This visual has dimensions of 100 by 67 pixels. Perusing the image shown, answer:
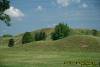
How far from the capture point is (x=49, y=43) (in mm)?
97000

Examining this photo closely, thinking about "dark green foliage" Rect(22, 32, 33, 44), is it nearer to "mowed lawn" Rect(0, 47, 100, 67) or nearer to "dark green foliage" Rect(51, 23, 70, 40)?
"dark green foliage" Rect(51, 23, 70, 40)

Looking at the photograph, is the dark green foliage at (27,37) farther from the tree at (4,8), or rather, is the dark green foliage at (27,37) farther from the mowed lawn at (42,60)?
the tree at (4,8)

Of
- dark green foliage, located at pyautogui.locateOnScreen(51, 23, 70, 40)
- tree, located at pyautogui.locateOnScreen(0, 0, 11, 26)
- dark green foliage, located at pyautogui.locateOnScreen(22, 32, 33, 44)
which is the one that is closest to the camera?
tree, located at pyautogui.locateOnScreen(0, 0, 11, 26)

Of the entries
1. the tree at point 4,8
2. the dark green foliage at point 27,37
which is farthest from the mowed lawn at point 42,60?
the dark green foliage at point 27,37

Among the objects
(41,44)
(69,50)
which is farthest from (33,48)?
(69,50)

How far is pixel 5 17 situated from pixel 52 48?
172ft

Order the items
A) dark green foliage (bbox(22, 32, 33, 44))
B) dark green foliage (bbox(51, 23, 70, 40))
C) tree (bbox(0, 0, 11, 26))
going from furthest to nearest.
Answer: dark green foliage (bbox(51, 23, 70, 40)) → dark green foliage (bbox(22, 32, 33, 44)) → tree (bbox(0, 0, 11, 26))

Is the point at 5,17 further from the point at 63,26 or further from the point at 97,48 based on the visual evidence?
the point at 63,26

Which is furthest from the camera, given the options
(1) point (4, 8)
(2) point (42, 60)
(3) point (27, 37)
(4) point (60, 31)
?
(4) point (60, 31)

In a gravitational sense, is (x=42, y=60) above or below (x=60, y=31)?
below

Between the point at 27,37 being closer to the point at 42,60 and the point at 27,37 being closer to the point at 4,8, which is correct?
the point at 42,60

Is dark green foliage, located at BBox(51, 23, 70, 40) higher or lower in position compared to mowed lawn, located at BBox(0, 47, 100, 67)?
higher

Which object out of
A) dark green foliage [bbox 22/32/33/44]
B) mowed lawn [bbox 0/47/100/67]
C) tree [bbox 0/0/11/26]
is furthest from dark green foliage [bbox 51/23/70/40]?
tree [bbox 0/0/11/26]

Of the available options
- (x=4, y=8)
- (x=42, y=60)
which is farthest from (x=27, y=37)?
(x=4, y=8)
